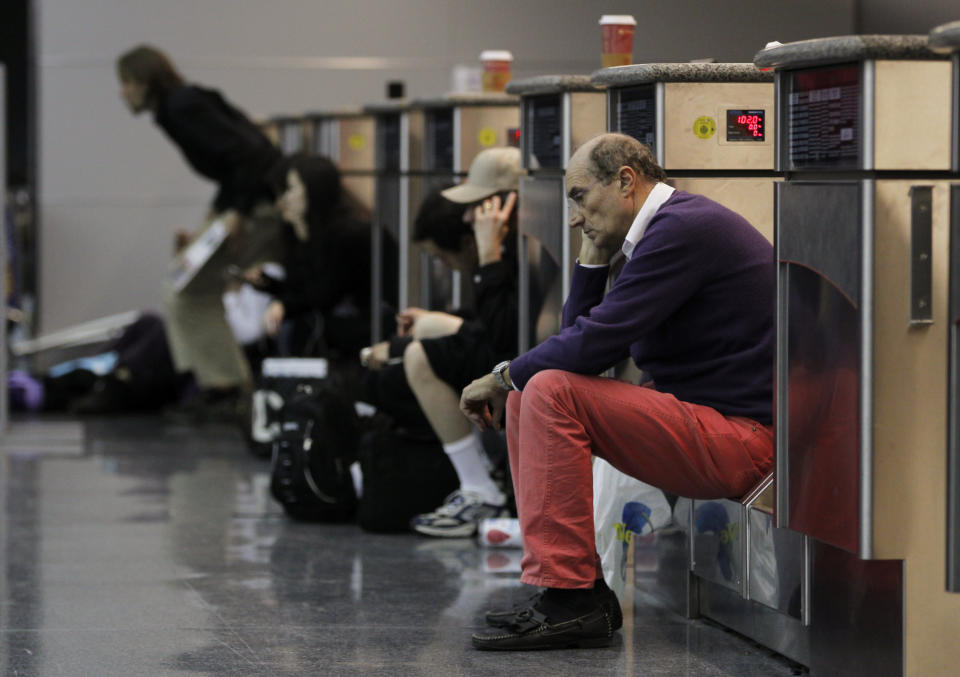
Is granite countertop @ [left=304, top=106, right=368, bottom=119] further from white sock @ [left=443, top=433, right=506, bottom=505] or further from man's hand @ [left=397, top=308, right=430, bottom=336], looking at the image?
white sock @ [left=443, top=433, right=506, bottom=505]

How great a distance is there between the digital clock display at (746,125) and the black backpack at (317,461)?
6.22 feet

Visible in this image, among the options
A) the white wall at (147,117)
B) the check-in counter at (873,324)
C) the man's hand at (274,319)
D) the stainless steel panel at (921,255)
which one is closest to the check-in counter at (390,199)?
the man's hand at (274,319)

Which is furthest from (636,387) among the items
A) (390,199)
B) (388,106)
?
(388,106)

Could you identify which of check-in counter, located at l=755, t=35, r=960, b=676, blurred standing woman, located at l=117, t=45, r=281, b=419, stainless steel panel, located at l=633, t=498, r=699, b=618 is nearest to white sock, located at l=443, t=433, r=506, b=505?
stainless steel panel, located at l=633, t=498, r=699, b=618

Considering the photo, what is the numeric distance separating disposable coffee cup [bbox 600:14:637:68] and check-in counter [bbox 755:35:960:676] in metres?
1.15

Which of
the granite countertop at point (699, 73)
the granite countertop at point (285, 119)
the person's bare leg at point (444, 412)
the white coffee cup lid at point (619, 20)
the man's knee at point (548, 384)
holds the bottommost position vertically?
the person's bare leg at point (444, 412)

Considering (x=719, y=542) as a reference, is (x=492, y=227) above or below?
above

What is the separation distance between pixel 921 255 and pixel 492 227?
82.4 inches

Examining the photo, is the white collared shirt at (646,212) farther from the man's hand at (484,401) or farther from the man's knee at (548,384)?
the man's hand at (484,401)

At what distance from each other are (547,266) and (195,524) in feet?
5.09

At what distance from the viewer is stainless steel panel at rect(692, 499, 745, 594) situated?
11.1 ft

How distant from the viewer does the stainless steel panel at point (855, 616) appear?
9.14ft

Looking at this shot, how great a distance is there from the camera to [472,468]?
188 inches

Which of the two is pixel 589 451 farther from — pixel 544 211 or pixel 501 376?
pixel 544 211
